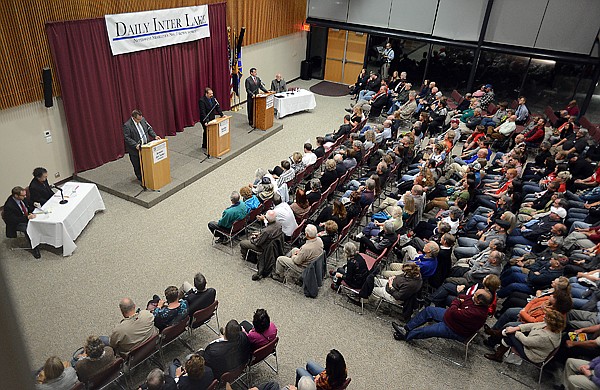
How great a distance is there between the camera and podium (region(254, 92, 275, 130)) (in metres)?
10.9

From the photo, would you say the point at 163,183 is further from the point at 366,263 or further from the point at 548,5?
the point at 548,5

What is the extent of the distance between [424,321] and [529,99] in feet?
37.5

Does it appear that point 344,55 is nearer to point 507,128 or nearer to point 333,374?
point 507,128

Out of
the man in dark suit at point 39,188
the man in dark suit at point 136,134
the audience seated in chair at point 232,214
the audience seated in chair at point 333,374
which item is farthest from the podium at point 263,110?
the audience seated in chair at point 333,374

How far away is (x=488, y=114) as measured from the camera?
1219 cm

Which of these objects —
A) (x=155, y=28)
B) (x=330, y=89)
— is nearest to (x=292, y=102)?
(x=330, y=89)

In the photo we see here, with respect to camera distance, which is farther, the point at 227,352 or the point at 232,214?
the point at 232,214

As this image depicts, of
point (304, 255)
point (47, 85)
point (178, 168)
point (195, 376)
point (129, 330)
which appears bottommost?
point (178, 168)

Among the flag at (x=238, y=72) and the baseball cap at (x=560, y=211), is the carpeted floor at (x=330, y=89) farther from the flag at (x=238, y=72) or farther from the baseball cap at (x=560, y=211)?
the baseball cap at (x=560, y=211)

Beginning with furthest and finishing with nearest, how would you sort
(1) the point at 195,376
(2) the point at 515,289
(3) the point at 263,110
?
(3) the point at 263,110 → (2) the point at 515,289 → (1) the point at 195,376

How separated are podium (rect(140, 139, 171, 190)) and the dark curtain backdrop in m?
1.48

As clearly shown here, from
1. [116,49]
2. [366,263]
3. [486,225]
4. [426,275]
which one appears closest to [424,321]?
[426,275]

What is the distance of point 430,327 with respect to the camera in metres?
5.24

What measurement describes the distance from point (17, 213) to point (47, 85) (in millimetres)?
2430
